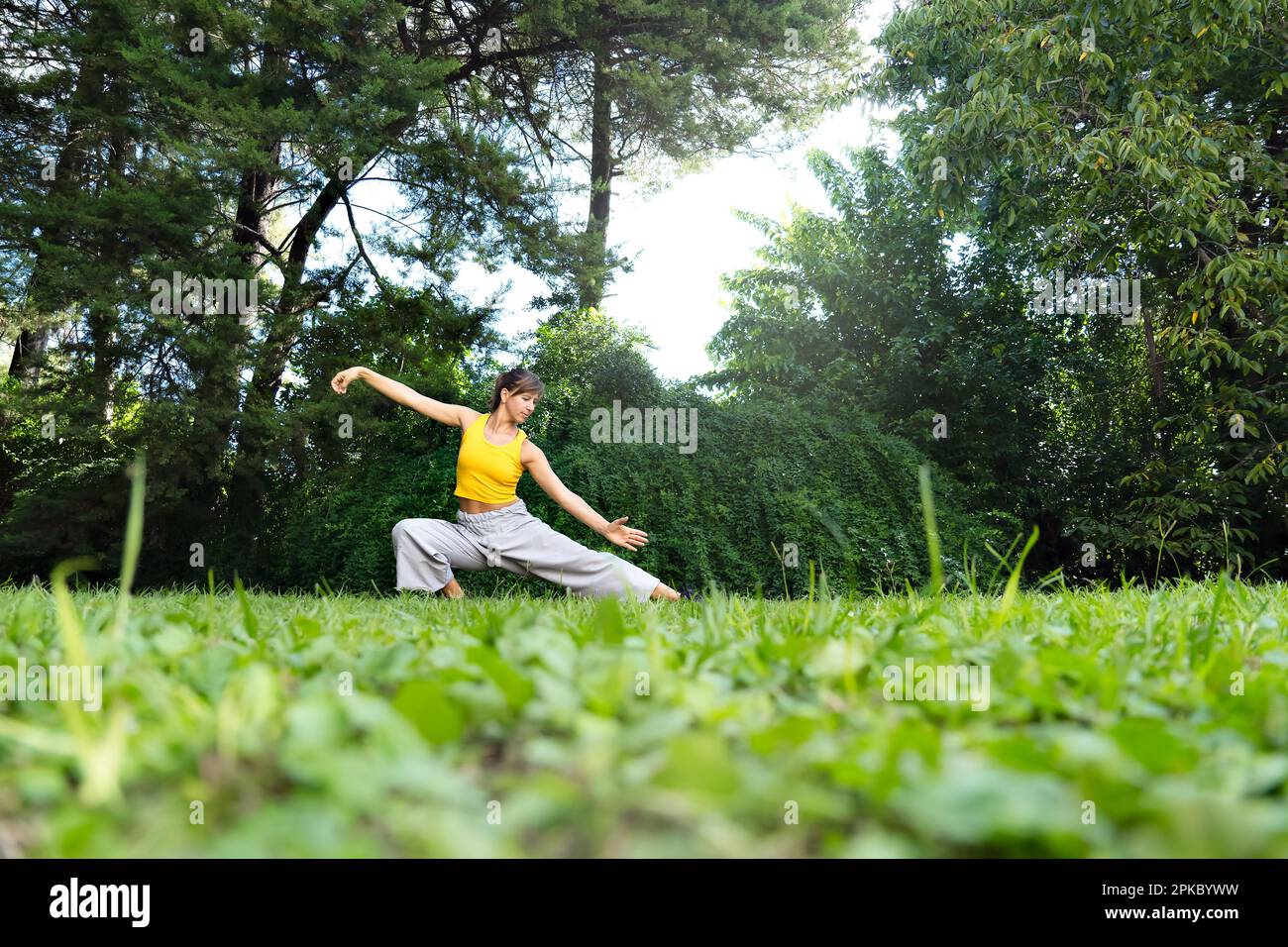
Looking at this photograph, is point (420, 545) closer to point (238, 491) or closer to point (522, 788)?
point (238, 491)

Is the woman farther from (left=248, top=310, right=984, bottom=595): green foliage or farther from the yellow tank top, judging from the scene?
(left=248, top=310, right=984, bottom=595): green foliage

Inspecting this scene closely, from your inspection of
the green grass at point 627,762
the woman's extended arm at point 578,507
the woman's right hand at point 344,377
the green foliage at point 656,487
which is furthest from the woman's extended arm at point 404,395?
the green grass at point 627,762

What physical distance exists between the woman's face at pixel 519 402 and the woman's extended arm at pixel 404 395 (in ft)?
1.09

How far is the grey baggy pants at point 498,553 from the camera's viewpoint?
4938mm

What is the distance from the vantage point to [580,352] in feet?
27.2

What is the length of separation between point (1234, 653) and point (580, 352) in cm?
745

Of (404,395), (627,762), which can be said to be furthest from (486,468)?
(627,762)

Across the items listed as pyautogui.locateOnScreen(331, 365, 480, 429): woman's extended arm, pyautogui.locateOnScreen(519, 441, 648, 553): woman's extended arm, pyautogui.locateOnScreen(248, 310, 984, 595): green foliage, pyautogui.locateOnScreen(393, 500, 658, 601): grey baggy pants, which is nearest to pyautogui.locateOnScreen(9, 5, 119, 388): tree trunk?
pyautogui.locateOnScreen(248, 310, 984, 595): green foliage

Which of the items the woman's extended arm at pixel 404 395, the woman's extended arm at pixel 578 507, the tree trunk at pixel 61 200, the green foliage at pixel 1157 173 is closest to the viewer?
the woman's extended arm at pixel 578 507

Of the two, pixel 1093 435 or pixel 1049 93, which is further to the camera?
pixel 1093 435

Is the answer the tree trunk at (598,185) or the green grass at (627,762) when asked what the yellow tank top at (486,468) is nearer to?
the green grass at (627,762)

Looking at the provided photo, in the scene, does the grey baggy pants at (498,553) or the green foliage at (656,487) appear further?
the green foliage at (656,487)

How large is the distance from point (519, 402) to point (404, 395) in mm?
726

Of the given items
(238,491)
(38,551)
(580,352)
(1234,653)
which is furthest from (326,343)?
(1234,653)
